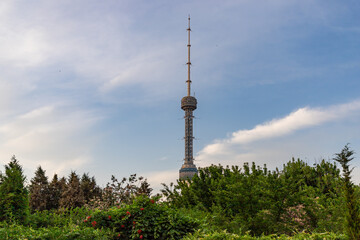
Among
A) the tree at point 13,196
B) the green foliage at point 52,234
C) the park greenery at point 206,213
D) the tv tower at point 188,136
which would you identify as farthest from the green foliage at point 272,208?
the tv tower at point 188,136

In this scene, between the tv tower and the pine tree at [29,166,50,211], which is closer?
the pine tree at [29,166,50,211]

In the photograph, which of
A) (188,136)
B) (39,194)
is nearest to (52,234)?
(39,194)

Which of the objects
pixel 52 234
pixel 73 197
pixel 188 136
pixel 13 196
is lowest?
pixel 52 234

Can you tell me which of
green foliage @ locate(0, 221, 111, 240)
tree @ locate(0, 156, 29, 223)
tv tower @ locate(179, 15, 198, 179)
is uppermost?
tv tower @ locate(179, 15, 198, 179)

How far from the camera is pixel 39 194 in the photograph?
34.8m

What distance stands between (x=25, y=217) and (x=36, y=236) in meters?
4.74

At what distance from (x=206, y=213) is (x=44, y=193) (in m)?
26.6

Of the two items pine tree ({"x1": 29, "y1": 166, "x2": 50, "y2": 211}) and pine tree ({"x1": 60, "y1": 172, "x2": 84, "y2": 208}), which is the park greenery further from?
pine tree ({"x1": 29, "y1": 166, "x2": 50, "y2": 211})

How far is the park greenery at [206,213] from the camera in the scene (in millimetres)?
8195

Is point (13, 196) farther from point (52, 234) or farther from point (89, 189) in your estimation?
point (89, 189)

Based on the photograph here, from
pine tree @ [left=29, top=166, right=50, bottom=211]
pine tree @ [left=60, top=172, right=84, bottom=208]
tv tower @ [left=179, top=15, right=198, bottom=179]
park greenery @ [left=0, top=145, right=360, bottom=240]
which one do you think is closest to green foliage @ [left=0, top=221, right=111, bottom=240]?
park greenery @ [left=0, top=145, right=360, bottom=240]

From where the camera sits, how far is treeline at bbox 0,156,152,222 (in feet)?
38.2

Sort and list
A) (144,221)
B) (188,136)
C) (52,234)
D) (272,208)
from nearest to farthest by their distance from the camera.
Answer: (52,234)
(144,221)
(272,208)
(188,136)

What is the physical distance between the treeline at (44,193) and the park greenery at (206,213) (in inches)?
1.5
